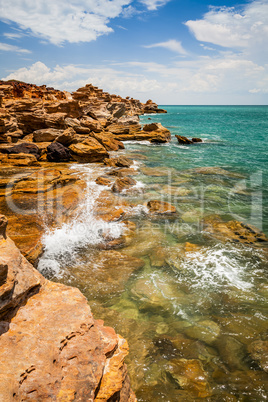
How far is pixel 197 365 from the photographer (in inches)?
172

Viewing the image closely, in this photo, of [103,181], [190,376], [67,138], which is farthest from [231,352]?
[67,138]

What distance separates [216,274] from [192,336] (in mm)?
2551

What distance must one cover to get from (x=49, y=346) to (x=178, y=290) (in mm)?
4508

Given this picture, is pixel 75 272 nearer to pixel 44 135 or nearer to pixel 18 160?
pixel 18 160

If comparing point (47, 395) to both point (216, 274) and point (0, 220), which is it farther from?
point (216, 274)

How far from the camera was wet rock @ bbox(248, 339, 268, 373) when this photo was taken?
175 inches

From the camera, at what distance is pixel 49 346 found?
2703mm

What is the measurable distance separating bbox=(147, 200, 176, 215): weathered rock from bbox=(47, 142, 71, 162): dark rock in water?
874cm

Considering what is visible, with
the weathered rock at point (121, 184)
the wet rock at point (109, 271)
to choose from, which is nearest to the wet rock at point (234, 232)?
the wet rock at point (109, 271)

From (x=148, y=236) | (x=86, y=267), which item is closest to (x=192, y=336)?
(x=86, y=267)

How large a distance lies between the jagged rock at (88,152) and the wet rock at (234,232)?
11.2 metres

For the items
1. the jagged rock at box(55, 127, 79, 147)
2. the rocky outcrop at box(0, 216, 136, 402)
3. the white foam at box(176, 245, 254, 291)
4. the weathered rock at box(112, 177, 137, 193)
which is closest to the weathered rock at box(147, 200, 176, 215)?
the weathered rock at box(112, 177, 137, 193)

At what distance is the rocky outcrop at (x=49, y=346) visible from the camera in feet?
7.77

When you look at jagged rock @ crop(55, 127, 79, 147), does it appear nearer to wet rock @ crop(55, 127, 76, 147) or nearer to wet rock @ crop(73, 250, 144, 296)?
wet rock @ crop(55, 127, 76, 147)
